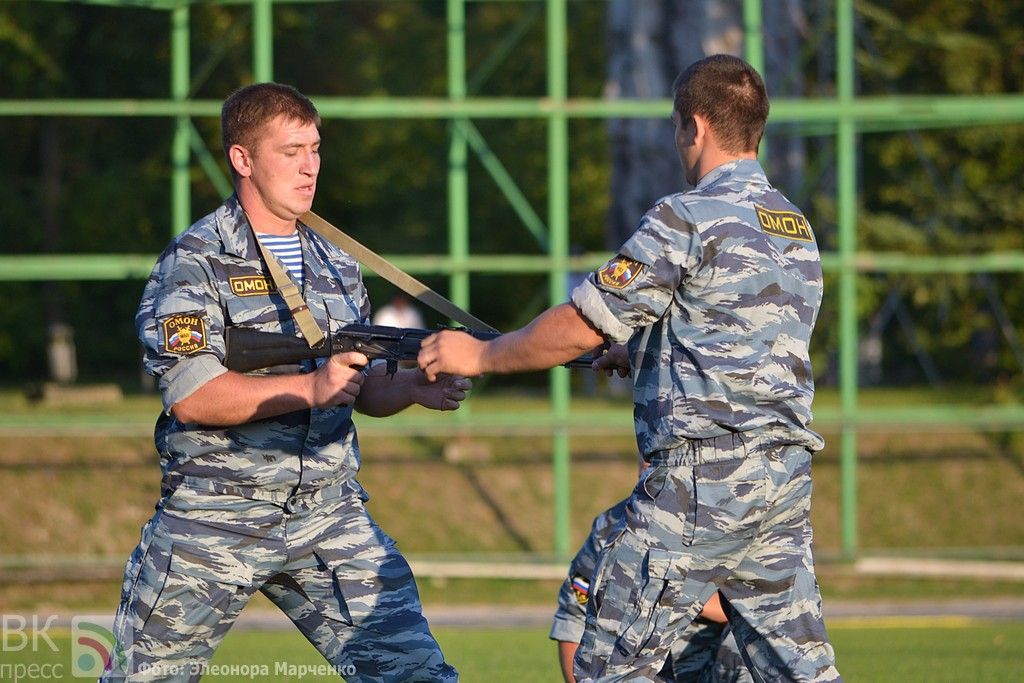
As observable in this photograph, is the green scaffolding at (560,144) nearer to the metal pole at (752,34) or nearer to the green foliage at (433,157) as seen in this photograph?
the metal pole at (752,34)

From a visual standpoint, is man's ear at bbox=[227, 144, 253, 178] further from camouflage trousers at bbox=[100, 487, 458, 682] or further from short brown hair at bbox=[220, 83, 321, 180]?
camouflage trousers at bbox=[100, 487, 458, 682]

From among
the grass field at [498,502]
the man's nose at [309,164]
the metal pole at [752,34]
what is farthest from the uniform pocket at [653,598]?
the metal pole at [752,34]

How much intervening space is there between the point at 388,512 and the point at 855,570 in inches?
138

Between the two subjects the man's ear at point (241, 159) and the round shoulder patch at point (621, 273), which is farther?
the man's ear at point (241, 159)

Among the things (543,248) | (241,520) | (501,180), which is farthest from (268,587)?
(543,248)

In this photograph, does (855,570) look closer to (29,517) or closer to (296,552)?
(29,517)

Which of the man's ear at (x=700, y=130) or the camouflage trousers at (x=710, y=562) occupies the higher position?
the man's ear at (x=700, y=130)

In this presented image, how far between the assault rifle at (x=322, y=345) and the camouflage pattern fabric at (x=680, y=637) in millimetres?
667

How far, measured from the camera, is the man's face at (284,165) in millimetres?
4996

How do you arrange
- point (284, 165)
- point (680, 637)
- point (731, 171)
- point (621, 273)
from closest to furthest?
point (621, 273) → point (731, 171) → point (284, 165) → point (680, 637)

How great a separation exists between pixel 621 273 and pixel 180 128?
7.26 m

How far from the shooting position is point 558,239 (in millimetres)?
11125

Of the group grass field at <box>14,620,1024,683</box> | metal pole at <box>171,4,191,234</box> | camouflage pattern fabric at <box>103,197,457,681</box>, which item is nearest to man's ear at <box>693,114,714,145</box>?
camouflage pattern fabric at <box>103,197,457,681</box>

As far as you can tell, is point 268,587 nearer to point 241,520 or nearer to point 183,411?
point 241,520
